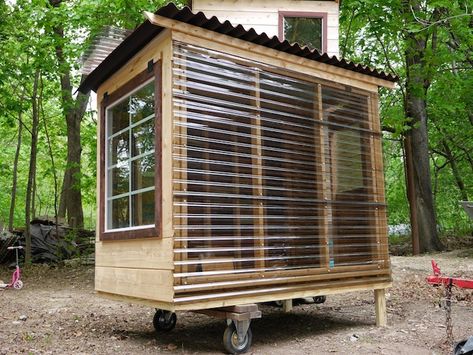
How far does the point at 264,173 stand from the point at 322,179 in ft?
2.60

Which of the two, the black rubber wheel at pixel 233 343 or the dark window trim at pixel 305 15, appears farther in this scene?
the dark window trim at pixel 305 15

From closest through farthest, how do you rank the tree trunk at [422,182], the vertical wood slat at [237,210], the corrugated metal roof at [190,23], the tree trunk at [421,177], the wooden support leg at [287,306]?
1. the corrugated metal roof at [190,23]
2. the vertical wood slat at [237,210]
3. the wooden support leg at [287,306]
4. the tree trunk at [421,177]
5. the tree trunk at [422,182]

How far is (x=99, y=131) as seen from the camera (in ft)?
18.2

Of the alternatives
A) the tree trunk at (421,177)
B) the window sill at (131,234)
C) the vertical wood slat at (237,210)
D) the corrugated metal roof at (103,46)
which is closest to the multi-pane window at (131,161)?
the window sill at (131,234)

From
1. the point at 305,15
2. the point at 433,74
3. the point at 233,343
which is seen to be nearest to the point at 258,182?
the point at 233,343

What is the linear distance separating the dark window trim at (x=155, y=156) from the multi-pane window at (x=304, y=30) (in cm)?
315

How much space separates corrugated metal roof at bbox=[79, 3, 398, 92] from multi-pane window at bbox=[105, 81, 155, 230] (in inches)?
14.5

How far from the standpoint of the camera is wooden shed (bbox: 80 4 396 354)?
4.17 m

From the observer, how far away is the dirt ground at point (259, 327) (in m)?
4.62

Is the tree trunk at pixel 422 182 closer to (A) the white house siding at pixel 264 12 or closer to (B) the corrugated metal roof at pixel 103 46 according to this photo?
(A) the white house siding at pixel 264 12

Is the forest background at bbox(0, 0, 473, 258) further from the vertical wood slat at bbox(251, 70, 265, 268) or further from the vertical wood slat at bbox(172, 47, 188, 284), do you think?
the vertical wood slat at bbox(172, 47, 188, 284)

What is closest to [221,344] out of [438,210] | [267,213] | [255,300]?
[255,300]

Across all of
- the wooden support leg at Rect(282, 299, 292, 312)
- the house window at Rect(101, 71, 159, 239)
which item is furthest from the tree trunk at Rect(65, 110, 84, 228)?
the house window at Rect(101, 71, 159, 239)

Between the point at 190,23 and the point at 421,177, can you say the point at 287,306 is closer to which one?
the point at 190,23
